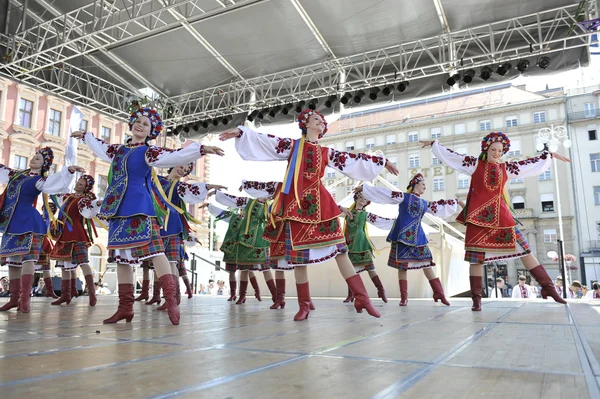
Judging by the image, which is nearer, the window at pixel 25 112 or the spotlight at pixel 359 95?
the spotlight at pixel 359 95

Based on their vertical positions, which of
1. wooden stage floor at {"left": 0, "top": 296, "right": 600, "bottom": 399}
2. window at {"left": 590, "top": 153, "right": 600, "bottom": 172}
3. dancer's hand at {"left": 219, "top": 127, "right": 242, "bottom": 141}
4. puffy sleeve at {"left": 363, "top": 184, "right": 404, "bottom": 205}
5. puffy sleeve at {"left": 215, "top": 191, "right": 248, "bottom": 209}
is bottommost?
wooden stage floor at {"left": 0, "top": 296, "right": 600, "bottom": 399}

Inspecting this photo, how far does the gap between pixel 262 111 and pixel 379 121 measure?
101ft

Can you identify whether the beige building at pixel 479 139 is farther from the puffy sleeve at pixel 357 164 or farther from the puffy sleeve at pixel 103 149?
the puffy sleeve at pixel 103 149

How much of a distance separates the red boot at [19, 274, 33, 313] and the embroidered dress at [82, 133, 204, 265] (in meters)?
1.29

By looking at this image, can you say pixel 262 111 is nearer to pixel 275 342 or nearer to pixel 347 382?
pixel 275 342

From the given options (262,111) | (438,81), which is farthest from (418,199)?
(262,111)

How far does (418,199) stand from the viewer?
5.32m

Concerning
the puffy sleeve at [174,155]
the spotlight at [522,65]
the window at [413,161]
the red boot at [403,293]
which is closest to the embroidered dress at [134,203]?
the puffy sleeve at [174,155]

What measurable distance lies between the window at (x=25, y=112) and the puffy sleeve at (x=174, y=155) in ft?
60.7

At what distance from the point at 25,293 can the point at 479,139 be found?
1372 inches

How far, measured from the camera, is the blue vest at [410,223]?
5.23m

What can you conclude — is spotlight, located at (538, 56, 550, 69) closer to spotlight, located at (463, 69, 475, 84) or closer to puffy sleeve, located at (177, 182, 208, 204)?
spotlight, located at (463, 69, 475, 84)

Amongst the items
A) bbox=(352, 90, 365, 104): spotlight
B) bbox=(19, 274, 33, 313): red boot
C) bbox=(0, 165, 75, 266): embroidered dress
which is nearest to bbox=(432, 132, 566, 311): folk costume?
bbox=(0, 165, 75, 266): embroidered dress

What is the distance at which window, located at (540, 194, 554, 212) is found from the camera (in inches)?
1266
